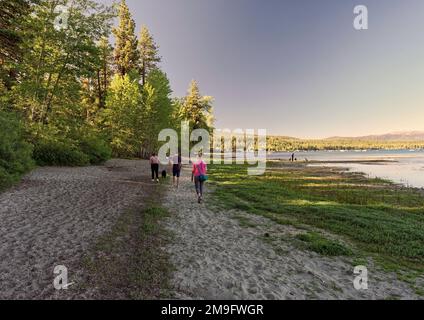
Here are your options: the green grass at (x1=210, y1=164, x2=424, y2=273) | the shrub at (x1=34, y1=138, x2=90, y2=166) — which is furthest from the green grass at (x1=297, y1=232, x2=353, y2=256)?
the shrub at (x1=34, y1=138, x2=90, y2=166)

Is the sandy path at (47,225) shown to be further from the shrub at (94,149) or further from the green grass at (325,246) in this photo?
the shrub at (94,149)

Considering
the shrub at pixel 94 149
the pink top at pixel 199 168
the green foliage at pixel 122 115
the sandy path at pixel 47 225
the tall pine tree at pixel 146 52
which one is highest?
the tall pine tree at pixel 146 52

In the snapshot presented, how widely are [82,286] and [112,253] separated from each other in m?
1.63

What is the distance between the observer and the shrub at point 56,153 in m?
22.3

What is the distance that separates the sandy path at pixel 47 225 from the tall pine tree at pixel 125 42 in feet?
117

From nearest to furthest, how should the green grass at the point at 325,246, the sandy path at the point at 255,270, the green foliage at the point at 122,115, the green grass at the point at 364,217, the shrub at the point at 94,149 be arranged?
1. the sandy path at the point at 255,270
2. the green grass at the point at 325,246
3. the green grass at the point at 364,217
4. the shrub at the point at 94,149
5. the green foliage at the point at 122,115

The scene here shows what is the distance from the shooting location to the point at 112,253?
655 centimetres

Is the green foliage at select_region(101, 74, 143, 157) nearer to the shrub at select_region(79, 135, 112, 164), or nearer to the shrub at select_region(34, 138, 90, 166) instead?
the shrub at select_region(79, 135, 112, 164)

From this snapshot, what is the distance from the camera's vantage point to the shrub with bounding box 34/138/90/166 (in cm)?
2230

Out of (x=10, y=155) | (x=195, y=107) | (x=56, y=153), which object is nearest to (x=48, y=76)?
(x=56, y=153)

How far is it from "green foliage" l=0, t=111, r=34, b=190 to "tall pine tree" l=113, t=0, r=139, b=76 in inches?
1334

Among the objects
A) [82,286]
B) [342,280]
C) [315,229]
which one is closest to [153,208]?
[82,286]

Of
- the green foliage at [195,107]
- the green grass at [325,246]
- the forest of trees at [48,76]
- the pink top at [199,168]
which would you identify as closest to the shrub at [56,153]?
the forest of trees at [48,76]

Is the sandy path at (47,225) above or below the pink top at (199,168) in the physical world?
below
